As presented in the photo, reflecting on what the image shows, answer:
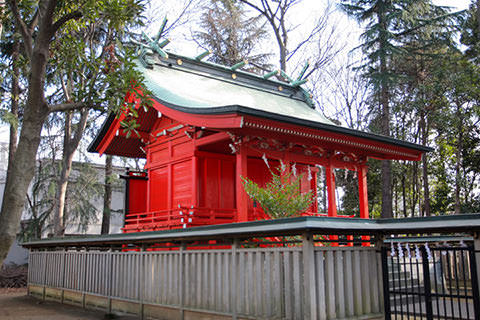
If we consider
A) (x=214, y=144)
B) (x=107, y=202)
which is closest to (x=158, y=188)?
(x=214, y=144)

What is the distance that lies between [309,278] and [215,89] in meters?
9.09

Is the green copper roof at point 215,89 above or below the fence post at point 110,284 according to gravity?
above

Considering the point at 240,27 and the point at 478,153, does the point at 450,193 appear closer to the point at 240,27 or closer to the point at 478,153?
the point at 478,153

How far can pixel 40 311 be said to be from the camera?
10.6 meters

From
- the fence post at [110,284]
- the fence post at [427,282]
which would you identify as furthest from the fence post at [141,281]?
the fence post at [427,282]

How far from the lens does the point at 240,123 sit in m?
9.05

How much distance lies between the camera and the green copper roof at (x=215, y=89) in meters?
11.9

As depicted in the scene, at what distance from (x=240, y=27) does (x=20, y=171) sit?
21893 mm

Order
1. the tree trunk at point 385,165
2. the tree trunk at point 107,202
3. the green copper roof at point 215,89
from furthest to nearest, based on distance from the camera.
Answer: the tree trunk at point 107,202
the tree trunk at point 385,165
the green copper roof at point 215,89

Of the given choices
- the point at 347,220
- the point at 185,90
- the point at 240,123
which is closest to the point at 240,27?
the point at 185,90

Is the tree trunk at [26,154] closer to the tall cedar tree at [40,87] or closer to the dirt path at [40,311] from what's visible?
the tall cedar tree at [40,87]

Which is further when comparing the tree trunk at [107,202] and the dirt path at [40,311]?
the tree trunk at [107,202]

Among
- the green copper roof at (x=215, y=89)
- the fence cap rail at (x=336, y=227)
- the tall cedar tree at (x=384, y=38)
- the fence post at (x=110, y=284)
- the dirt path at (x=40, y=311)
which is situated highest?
the tall cedar tree at (x=384, y=38)

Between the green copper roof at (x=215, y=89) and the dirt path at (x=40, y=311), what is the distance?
17.2 feet
